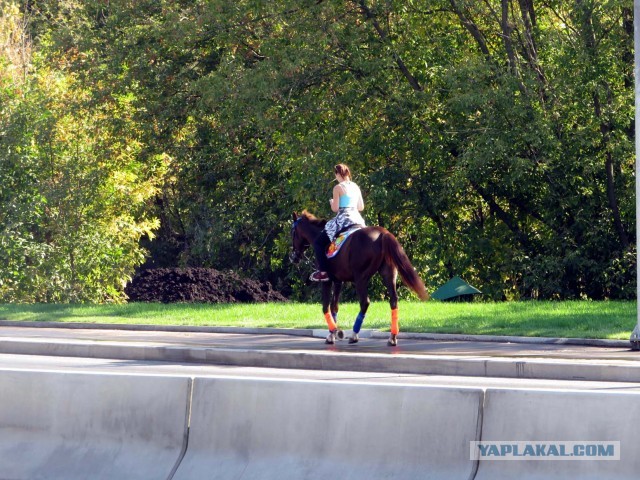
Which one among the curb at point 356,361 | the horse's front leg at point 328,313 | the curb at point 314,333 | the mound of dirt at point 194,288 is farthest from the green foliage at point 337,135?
the curb at point 356,361

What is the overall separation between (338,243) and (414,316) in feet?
13.8

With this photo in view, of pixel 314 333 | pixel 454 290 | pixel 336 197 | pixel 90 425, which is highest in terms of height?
pixel 336 197

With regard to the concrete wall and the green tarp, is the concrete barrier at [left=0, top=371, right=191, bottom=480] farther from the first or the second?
the green tarp

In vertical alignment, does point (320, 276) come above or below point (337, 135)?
below

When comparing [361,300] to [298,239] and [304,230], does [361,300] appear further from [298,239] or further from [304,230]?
[298,239]

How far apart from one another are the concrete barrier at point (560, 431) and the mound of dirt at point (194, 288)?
1719cm

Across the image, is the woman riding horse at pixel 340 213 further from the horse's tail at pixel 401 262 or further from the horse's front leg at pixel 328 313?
the horse's tail at pixel 401 262

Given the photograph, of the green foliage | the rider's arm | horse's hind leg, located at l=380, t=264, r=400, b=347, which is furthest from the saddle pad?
the green foliage

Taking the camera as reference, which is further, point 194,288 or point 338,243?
point 194,288

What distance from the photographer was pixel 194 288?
23859 millimetres

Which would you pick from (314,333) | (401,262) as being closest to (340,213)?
(401,262)

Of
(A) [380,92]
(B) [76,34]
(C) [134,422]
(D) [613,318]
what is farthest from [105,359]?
(B) [76,34]

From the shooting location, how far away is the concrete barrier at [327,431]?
680 cm

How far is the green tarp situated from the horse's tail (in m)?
9.41
